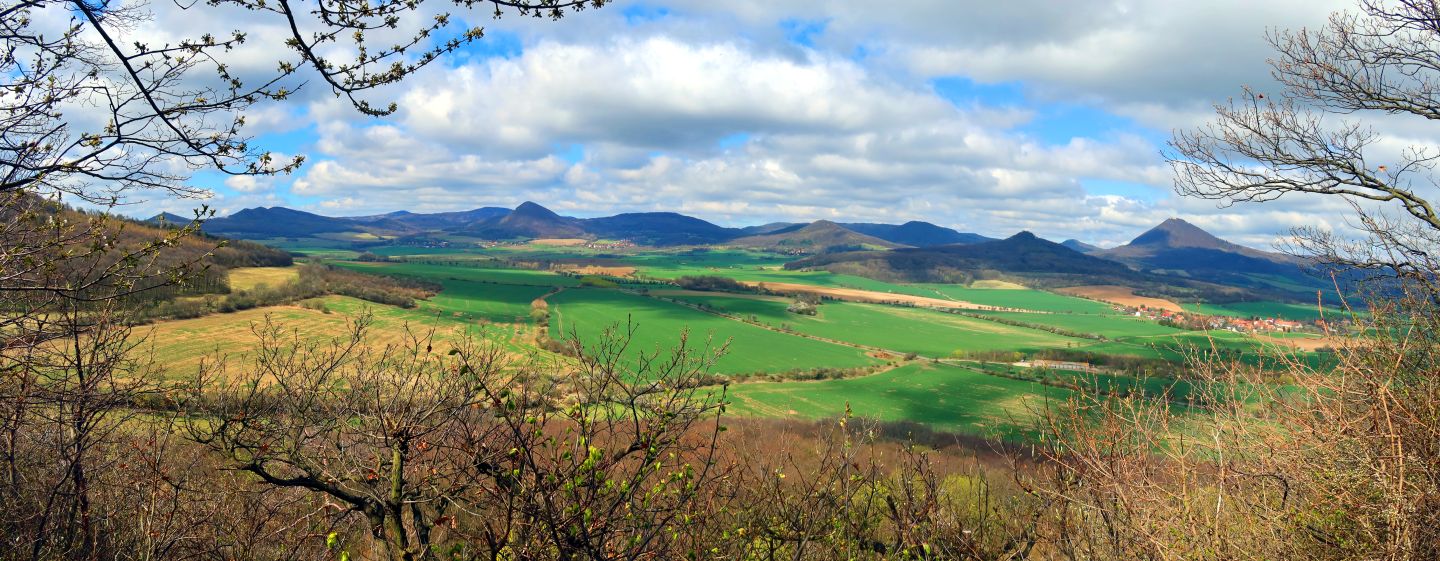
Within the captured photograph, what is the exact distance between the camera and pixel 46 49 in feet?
16.8

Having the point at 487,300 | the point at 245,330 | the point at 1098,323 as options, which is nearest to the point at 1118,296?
the point at 1098,323

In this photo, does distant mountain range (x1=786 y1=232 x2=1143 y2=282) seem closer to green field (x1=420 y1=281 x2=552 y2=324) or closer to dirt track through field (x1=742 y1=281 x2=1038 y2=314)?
dirt track through field (x1=742 y1=281 x2=1038 y2=314)

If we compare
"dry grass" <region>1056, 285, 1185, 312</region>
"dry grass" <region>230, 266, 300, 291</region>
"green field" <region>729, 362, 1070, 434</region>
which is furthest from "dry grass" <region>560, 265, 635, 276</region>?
"dry grass" <region>1056, 285, 1185, 312</region>

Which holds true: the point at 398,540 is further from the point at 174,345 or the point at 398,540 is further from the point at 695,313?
the point at 695,313

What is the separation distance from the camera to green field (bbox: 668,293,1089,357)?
7675 centimetres

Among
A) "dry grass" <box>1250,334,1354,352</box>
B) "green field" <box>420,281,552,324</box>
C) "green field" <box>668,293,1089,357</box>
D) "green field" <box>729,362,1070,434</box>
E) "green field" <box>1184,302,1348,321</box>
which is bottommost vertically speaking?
"green field" <box>729,362,1070,434</box>

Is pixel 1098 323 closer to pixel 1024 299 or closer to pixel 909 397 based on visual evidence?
pixel 1024 299

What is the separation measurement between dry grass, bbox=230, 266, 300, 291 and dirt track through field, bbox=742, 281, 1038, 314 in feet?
265

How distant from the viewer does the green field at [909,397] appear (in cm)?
4431

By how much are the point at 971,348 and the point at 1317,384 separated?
71.6 meters

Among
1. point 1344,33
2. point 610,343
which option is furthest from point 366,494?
point 1344,33

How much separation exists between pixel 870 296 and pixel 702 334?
225ft

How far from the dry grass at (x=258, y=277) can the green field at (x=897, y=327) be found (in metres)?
54.6

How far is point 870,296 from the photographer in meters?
130
